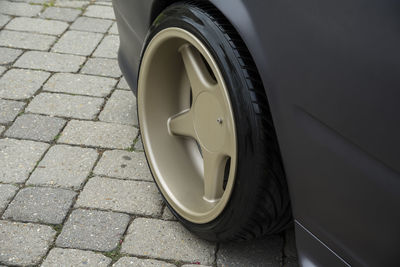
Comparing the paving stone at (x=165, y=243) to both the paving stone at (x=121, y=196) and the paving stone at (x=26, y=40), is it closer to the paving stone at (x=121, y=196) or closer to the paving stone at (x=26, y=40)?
the paving stone at (x=121, y=196)

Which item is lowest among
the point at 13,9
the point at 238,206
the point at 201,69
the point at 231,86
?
the point at 13,9

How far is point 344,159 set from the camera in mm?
1377

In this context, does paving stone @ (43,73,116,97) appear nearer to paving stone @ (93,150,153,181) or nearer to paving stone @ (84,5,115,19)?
paving stone @ (93,150,153,181)

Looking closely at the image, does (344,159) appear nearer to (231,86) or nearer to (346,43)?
(346,43)

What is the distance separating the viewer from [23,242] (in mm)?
2209

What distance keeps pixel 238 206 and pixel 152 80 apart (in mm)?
734

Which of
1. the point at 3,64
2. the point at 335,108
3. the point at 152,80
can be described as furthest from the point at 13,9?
the point at 335,108

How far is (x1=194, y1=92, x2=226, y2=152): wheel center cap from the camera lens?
6.45ft

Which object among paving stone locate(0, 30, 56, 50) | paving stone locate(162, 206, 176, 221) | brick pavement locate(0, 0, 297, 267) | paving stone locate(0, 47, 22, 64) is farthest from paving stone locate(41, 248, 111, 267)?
paving stone locate(0, 30, 56, 50)

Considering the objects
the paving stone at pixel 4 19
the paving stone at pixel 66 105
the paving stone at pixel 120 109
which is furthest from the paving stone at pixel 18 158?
the paving stone at pixel 4 19

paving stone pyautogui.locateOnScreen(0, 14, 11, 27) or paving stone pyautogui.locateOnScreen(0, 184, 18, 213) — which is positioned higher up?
paving stone pyautogui.locateOnScreen(0, 184, 18, 213)

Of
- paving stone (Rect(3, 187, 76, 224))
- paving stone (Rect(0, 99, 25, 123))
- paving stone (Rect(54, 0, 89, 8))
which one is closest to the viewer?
paving stone (Rect(3, 187, 76, 224))

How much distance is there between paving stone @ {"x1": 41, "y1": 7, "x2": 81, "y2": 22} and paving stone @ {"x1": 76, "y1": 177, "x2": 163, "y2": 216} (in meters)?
1.92

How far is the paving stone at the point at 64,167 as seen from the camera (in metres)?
2.54
